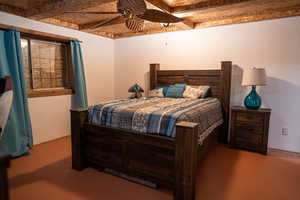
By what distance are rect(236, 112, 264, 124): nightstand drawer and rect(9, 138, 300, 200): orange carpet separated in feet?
1.82

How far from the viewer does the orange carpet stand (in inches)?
76.0

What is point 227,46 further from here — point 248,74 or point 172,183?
point 172,183

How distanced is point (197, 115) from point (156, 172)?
2.64 ft

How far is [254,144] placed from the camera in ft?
9.89

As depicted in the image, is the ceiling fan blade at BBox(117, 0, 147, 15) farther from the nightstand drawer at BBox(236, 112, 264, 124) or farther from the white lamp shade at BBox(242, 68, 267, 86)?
the nightstand drawer at BBox(236, 112, 264, 124)

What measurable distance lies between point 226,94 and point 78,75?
2.87m

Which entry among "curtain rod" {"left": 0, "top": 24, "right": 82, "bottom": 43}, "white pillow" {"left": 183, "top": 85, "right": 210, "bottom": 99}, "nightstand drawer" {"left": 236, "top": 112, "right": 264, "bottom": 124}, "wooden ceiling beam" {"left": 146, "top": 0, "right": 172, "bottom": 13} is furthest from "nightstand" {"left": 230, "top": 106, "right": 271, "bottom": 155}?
"curtain rod" {"left": 0, "top": 24, "right": 82, "bottom": 43}

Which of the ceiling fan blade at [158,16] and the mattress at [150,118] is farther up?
the ceiling fan blade at [158,16]

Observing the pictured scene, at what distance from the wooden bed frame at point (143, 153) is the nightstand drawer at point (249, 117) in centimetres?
113

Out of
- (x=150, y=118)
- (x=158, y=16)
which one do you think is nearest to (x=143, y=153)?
(x=150, y=118)

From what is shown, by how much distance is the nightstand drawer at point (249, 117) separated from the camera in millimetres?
2943

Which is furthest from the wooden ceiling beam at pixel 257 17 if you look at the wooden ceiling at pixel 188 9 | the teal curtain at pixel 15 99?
the teal curtain at pixel 15 99

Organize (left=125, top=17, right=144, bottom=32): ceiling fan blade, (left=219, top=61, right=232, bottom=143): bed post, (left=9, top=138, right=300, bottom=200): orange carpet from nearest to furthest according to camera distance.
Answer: (left=9, top=138, right=300, bottom=200): orange carpet → (left=125, top=17, right=144, bottom=32): ceiling fan blade → (left=219, top=61, right=232, bottom=143): bed post

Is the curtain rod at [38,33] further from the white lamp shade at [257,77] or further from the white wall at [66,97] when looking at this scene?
the white lamp shade at [257,77]
